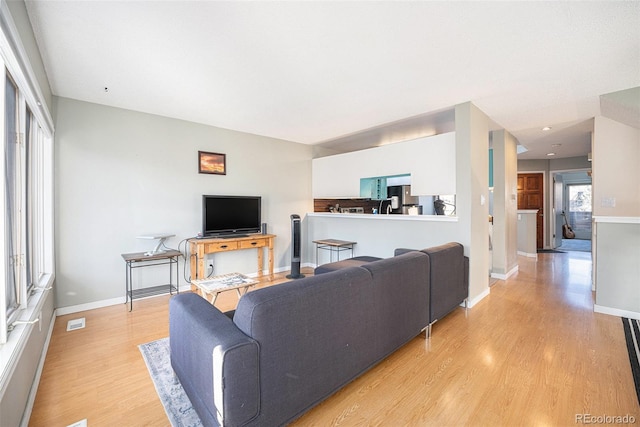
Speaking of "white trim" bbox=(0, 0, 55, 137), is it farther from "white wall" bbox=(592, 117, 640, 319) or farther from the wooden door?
the wooden door

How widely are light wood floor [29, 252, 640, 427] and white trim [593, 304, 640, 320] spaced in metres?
0.14

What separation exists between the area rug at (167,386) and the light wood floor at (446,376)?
5 cm

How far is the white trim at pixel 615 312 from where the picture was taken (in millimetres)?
3008

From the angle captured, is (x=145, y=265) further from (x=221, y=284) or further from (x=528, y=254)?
(x=528, y=254)

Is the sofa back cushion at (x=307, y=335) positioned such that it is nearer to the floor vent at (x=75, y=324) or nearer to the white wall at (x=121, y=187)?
the floor vent at (x=75, y=324)

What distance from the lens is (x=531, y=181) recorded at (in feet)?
24.7

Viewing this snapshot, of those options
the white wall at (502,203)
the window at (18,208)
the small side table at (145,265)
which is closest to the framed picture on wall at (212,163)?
the small side table at (145,265)

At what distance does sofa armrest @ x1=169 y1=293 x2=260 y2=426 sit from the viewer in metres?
1.20

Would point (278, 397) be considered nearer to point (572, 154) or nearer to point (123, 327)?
point (123, 327)

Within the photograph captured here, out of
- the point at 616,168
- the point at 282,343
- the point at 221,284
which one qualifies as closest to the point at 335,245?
the point at 221,284

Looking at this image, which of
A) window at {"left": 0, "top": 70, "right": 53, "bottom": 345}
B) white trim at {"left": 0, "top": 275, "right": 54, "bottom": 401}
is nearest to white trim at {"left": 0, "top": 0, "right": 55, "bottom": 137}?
window at {"left": 0, "top": 70, "right": 53, "bottom": 345}

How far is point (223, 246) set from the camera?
4055 millimetres

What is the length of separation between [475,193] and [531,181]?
5.62 m

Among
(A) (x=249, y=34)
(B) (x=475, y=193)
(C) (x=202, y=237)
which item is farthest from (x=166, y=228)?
(B) (x=475, y=193)
